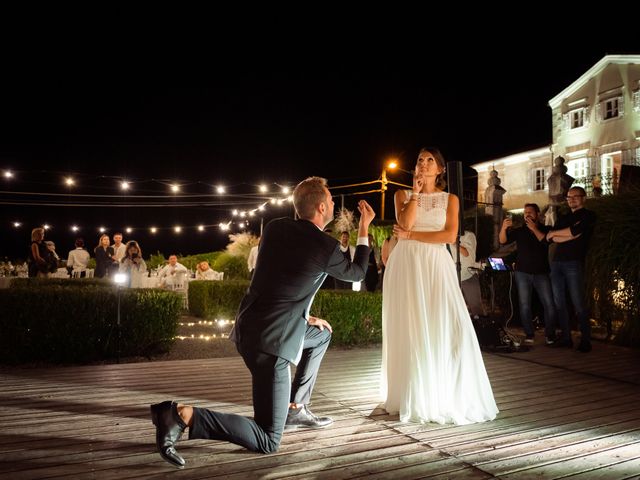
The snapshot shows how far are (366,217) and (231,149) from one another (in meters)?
32.8

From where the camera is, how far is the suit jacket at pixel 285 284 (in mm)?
2748

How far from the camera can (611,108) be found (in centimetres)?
2456

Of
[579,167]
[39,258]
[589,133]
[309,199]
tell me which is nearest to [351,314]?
[309,199]

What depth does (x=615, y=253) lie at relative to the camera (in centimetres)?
A: 622

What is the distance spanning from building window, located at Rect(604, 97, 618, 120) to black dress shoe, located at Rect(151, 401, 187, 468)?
89.2 feet

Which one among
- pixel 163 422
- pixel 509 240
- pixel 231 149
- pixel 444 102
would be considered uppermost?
pixel 444 102

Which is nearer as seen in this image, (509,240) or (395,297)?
(395,297)

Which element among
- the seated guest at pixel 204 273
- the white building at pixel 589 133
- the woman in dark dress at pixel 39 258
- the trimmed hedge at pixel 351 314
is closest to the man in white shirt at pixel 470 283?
the trimmed hedge at pixel 351 314

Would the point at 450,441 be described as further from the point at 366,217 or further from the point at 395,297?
the point at 366,217

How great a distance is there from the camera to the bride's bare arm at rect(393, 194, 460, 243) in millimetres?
3719

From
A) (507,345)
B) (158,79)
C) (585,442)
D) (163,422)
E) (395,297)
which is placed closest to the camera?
(163,422)

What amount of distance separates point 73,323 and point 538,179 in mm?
26141

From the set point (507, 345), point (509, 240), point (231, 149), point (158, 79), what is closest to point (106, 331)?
point (507, 345)

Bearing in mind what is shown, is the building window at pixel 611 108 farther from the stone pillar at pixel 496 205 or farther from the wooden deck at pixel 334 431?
the wooden deck at pixel 334 431
